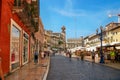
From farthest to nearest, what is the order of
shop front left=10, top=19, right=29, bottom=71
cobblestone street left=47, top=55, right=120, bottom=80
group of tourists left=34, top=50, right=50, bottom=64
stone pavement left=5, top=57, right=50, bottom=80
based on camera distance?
1. group of tourists left=34, top=50, right=50, bottom=64
2. shop front left=10, top=19, right=29, bottom=71
3. cobblestone street left=47, top=55, right=120, bottom=80
4. stone pavement left=5, top=57, right=50, bottom=80

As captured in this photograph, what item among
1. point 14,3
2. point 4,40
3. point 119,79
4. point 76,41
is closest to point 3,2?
point 4,40

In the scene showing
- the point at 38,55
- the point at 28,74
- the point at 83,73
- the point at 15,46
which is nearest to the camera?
the point at 28,74

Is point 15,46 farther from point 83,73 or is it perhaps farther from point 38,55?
point 38,55

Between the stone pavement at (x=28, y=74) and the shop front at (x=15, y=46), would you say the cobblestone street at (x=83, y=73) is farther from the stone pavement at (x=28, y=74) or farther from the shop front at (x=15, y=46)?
the shop front at (x=15, y=46)

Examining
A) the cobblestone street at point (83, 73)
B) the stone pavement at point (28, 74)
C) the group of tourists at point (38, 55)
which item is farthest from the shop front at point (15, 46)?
the group of tourists at point (38, 55)

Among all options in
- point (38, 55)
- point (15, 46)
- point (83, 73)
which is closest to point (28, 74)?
point (15, 46)

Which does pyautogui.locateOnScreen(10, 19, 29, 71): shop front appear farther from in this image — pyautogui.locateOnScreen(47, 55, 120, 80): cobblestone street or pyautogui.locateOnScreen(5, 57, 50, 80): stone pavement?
pyautogui.locateOnScreen(47, 55, 120, 80): cobblestone street

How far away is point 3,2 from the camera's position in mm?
13984

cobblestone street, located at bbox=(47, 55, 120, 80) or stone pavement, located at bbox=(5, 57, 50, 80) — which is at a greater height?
stone pavement, located at bbox=(5, 57, 50, 80)

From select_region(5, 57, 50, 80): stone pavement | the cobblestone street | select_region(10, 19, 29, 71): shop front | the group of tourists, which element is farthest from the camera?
the group of tourists

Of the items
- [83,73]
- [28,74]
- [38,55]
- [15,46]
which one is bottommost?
[83,73]

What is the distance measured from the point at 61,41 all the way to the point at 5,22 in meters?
160

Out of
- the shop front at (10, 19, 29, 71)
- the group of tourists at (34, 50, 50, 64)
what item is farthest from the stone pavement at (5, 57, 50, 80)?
the group of tourists at (34, 50, 50, 64)

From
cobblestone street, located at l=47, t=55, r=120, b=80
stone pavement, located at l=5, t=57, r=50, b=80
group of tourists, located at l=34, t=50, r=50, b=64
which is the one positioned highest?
group of tourists, located at l=34, t=50, r=50, b=64
